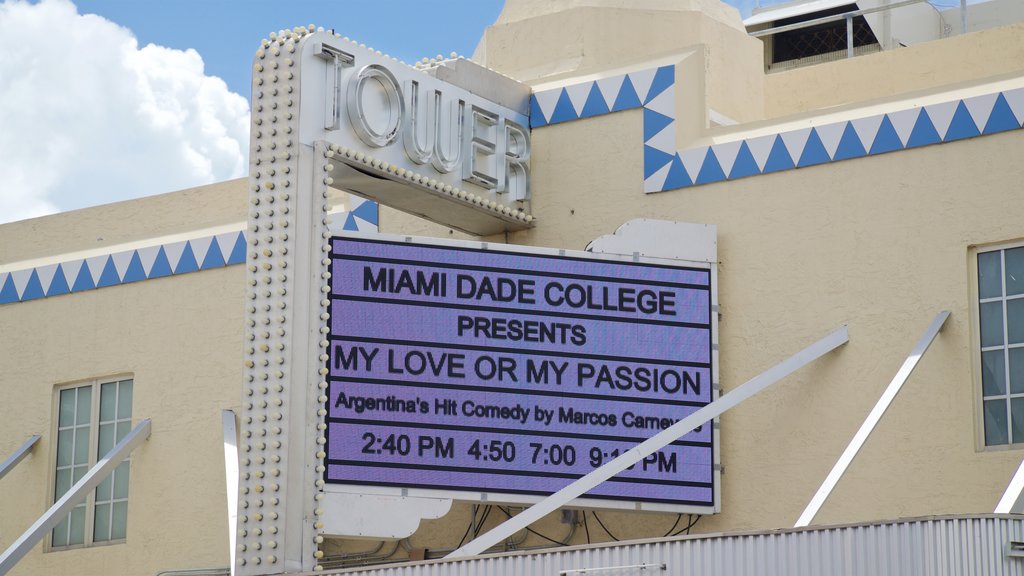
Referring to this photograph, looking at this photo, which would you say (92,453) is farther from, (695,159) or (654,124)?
(695,159)

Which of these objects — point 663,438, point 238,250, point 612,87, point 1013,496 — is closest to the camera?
point 1013,496

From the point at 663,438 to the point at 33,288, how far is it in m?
9.31

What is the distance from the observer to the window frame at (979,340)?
14984 millimetres

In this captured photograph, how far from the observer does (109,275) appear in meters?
20.7

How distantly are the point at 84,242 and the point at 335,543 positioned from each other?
5567 mm

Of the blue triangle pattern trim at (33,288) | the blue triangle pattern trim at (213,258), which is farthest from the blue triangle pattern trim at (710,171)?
the blue triangle pattern trim at (33,288)

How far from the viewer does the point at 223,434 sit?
1902cm

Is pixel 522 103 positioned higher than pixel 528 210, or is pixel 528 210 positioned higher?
pixel 522 103

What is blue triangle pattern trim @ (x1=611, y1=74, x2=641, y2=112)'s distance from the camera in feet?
57.1

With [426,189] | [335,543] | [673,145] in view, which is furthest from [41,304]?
[673,145]

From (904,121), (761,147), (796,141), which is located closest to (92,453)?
(761,147)

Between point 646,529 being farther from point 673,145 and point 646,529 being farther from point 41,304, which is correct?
point 41,304

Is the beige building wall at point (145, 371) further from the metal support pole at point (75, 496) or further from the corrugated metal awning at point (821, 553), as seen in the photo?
the corrugated metal awning at point (821, 553)

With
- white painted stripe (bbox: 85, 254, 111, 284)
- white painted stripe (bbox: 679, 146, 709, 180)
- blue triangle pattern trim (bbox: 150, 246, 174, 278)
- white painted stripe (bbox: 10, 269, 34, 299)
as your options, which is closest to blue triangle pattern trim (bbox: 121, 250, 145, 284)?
blue triangle pattern trim (bbox: 150, 246, 174, 278)
